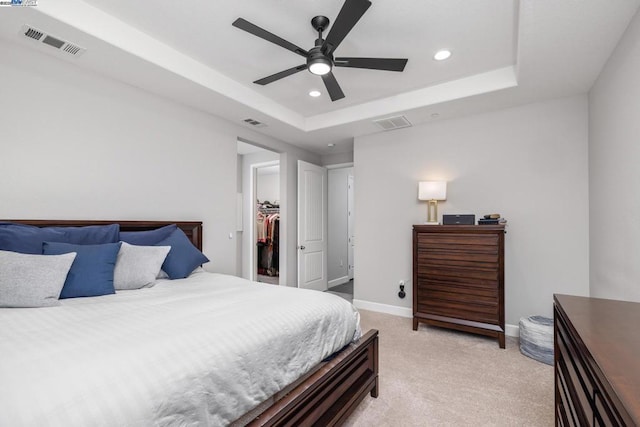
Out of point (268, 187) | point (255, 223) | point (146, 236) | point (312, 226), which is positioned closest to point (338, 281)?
point (312, 226)

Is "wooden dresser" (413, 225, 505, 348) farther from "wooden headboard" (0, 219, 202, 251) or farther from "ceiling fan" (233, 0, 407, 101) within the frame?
"wooden headboard" (0, 219, 202, 251)

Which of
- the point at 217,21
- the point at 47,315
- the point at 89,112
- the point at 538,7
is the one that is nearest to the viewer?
the point at 47,315

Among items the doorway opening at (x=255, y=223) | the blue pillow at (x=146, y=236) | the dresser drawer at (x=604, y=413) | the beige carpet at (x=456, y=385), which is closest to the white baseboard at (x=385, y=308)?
the beige carpet at (x=456, y=385)

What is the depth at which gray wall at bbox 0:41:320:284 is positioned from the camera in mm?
2174

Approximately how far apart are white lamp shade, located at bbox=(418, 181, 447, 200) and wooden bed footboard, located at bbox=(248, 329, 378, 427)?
1981 millimetres

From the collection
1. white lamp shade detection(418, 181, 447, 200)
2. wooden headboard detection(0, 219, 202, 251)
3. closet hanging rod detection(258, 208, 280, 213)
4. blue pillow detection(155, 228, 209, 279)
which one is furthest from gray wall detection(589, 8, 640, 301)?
closet hanging rod detection(258, 208, 280, 213)

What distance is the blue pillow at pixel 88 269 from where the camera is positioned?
1.82 meters

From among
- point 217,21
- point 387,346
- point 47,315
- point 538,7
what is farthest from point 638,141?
point 47,315

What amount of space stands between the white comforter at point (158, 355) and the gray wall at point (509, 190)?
2396 millimetres

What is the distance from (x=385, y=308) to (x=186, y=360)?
338 cm

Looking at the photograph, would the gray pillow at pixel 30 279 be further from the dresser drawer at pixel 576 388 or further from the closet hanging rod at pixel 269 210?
the closet hanging rod at pixel 269 210

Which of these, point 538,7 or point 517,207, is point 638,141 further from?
point 517,207

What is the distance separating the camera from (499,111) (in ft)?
11.1

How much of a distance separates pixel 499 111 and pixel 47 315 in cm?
417
